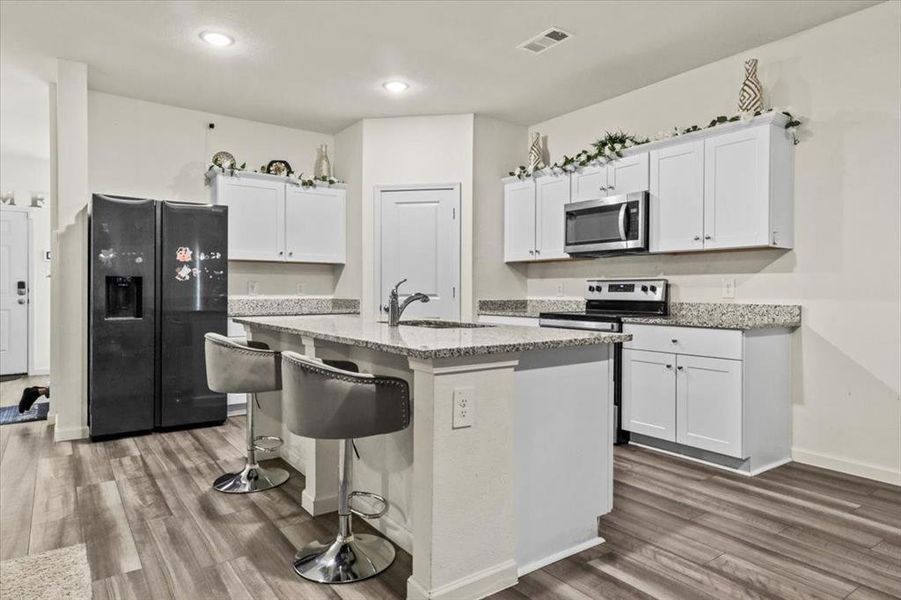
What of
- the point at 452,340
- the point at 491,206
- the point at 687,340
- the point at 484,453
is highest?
the point at 491,206

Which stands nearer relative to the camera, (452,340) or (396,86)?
(452,340)

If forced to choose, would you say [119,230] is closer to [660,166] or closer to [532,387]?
[532,387]

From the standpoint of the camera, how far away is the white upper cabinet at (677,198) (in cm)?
379

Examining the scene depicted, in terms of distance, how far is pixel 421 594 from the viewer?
1.87 metres

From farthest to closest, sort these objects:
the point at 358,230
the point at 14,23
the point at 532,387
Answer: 1. the point at 358,230
2. the point at 14,23
3. the point at 532,387

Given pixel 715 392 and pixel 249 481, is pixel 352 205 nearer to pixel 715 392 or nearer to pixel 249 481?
pixel 249 481

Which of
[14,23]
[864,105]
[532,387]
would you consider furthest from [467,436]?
[14,23]

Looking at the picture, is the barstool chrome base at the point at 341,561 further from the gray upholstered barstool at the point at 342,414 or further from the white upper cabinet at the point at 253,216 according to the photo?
the white upper cabinet at the point at 253,216

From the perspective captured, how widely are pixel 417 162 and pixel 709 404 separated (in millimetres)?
3289

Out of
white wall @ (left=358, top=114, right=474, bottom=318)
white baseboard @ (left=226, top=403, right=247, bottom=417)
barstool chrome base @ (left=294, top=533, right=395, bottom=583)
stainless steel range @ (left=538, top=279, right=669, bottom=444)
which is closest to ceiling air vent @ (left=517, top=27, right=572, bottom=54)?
white wall @ (left=358, top=114, right=474, bottom=318)

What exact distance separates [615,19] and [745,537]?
9.61 feet

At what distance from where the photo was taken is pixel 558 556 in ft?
7.32

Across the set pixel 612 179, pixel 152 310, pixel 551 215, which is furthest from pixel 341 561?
pixel 551 215

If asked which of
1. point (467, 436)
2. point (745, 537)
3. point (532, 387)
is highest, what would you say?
point (532, 387)
